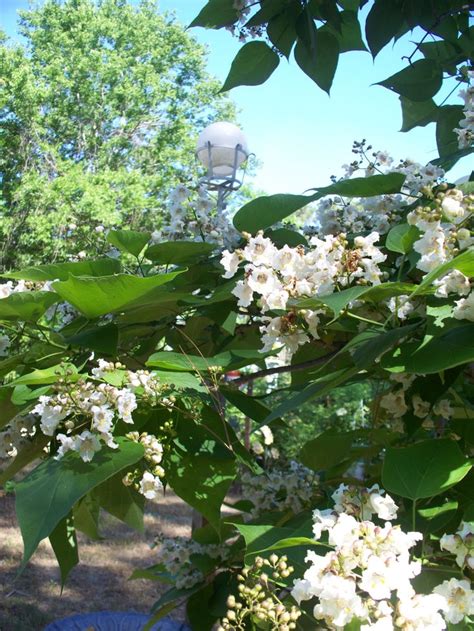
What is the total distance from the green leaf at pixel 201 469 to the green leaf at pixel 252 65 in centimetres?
57

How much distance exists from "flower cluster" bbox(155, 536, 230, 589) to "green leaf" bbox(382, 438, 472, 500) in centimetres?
70

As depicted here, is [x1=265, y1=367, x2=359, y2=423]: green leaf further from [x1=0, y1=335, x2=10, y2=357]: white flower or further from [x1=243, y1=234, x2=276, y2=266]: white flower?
[x1=0, y1=335, x2=10, y2=357]: white flower

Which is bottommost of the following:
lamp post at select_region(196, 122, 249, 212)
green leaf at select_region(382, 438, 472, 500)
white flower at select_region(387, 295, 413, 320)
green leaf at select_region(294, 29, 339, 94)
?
green leaf at select_region(382, 438, 472, 500)

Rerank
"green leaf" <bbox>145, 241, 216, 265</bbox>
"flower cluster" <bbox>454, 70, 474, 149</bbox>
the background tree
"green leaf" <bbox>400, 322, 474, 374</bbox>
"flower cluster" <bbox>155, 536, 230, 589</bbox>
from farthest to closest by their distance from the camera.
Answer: the background tree, "flower cluster" <bbox>155, 536, 230, 589</bbox>, "flower cluster" <bbox>454, 70, 474, 149</bbox>, "green leaf" <bbox>145, 241, 216, 265</bbox>, "green leaf" <bbox>400, 322, 474, 374</bbox>

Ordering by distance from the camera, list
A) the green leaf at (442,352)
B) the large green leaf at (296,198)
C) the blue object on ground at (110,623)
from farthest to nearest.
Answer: the blue object on ground at (110,623) < the large green leaf at (296,198) < the green leaf at (442,352)

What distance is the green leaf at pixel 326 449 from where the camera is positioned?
1244 millimetres

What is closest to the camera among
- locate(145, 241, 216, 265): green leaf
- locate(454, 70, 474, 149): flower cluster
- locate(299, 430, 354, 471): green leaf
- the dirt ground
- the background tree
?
locate(145, 241, 216, 265): green leaf

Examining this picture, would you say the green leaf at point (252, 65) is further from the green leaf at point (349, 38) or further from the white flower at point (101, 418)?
the white flower at point (101, 418)

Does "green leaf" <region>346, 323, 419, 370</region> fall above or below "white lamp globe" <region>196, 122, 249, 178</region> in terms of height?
below

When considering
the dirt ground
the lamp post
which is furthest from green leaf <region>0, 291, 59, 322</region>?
the lamp post

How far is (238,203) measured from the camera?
681 inches

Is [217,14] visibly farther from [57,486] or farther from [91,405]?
[57,486]

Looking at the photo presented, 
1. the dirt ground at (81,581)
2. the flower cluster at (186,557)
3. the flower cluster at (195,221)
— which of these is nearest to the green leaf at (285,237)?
the flower cluster at (195,221)

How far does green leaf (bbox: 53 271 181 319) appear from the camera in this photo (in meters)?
0.80
